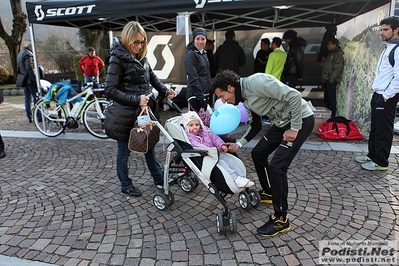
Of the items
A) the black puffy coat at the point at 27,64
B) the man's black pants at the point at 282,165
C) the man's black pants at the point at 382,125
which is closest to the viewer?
the man's black pants at the point at 282,165

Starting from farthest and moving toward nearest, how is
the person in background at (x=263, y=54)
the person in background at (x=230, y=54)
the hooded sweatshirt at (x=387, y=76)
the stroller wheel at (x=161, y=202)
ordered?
the person in background at (x=263, y=54), the person in background at (x=230, y=54), the hooded sweatshirt at (x=387, y=76), the stroller wheel at (x=161, y=202)

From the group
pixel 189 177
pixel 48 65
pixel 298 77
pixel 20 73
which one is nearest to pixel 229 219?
pixel 189 177

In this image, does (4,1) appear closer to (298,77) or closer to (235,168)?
(298,77)

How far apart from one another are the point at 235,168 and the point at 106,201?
1.67 meters

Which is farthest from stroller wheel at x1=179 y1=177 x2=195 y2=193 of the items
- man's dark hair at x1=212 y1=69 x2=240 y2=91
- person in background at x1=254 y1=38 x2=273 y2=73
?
person in background at x1=254 y1=38 x2=273 y2=73

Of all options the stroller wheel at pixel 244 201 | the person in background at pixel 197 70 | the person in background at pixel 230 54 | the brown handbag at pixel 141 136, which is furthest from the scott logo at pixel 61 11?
the stroller wheel at pixel 244 201

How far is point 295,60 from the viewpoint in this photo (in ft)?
23.4

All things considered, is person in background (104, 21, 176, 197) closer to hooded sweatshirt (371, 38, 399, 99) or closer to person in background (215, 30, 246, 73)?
hooded sweatshirt (371, 38, 399, 99)

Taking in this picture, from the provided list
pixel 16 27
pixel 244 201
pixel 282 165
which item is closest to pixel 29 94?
pixel 244 201

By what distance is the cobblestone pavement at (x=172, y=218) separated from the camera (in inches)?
104

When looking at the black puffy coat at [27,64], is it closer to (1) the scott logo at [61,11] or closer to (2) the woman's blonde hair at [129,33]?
(1) the scott logo at [61,11]

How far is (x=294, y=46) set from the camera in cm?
720

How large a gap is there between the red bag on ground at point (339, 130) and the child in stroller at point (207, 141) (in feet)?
11.5

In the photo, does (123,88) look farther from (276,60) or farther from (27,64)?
(27,64)
